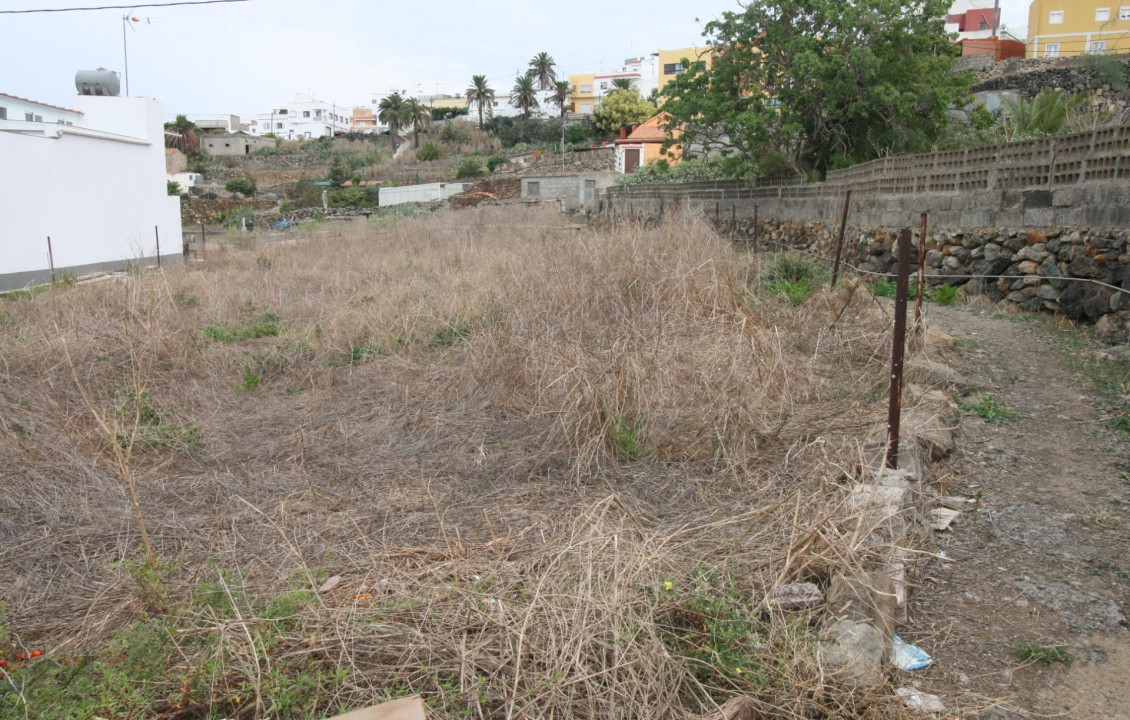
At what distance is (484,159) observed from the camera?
47.2m

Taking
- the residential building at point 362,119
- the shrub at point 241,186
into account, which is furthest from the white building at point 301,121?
the shrub at point 241,186

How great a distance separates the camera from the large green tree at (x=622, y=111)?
150 feet

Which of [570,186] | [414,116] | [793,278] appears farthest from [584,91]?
[793,278]

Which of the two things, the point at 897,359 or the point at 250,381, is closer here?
the point at 897,359

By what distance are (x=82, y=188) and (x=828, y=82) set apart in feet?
51.4

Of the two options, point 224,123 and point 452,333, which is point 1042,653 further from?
point 224,123

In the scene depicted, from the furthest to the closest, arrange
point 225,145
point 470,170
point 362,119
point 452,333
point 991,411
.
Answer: point 362,119 → point 225,145 → point 470,170 → point 452,333 → point 991,411

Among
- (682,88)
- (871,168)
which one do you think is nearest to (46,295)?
(871,168)

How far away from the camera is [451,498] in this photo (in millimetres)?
3916

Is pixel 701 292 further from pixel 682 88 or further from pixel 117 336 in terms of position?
pixel 682 88

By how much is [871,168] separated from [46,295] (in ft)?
35.7

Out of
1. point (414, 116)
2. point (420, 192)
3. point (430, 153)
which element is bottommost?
point (420, 192)

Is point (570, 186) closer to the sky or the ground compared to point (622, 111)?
closer to the ground

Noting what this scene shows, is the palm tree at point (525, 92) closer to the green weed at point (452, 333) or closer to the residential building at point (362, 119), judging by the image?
the residential building at point (362, 119)
